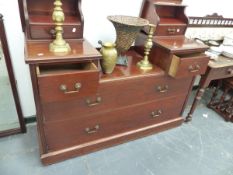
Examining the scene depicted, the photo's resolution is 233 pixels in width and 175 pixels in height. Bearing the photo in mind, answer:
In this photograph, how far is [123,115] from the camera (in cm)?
143

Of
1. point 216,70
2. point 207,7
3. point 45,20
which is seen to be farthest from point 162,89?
point 207,7

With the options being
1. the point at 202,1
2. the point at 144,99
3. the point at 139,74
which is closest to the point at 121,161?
the point at 144,99

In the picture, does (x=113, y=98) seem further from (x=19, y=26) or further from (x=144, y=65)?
(x=19, y=26)

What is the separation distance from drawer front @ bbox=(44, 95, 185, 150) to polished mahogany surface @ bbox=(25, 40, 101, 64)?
0.42 metres

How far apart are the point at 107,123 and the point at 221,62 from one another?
1052mm

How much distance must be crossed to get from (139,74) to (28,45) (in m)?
0.66

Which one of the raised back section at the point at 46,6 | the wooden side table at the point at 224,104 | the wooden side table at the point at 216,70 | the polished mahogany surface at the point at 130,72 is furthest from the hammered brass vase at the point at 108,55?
the wooden side table at the point at 224,104

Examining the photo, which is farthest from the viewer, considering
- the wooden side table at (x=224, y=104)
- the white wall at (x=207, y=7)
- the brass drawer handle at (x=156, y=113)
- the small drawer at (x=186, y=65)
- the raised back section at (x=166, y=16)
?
the wooden side table at (x=224, y=104)

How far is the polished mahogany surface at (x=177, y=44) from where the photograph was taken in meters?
1.33

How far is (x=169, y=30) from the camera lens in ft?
4.90

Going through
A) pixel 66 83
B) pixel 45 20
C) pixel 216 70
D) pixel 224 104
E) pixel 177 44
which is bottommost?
pixel 224 104

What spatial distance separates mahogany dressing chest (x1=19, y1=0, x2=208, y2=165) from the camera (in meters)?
1.01

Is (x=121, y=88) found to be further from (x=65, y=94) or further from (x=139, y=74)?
(x=65, y=94)

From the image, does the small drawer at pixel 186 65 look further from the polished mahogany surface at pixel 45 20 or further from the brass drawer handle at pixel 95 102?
the polished mahogany surface at pixel 45 20
